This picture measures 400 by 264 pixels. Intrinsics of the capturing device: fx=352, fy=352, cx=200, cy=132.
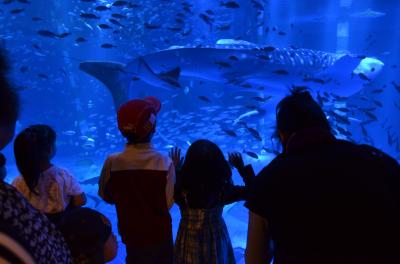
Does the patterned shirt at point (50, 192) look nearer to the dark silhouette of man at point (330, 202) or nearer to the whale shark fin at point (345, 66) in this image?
the dark silhouette of man at point (330, 202)

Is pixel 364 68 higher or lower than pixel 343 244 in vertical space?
lower

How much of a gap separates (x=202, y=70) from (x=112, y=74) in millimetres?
2306

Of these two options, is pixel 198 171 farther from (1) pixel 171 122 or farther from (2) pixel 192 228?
(1) pixel 171 122

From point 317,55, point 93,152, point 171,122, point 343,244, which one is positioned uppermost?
point 343,244

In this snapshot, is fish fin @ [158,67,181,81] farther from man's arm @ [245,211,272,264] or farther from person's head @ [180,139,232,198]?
man's arm @ [245,211,272,264]

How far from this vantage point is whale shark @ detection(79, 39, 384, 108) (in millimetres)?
7406

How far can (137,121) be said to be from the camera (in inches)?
110

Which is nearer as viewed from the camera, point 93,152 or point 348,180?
point 348,180

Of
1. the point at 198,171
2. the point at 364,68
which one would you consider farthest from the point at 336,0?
the point at 198,171

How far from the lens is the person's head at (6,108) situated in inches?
38.2

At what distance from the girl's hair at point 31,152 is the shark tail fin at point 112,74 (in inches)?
230

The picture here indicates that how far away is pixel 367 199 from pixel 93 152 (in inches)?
984

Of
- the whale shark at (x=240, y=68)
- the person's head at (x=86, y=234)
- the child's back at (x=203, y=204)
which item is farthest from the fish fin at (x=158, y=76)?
the person's head at (x=86, y=234)

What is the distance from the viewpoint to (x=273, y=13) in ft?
102
